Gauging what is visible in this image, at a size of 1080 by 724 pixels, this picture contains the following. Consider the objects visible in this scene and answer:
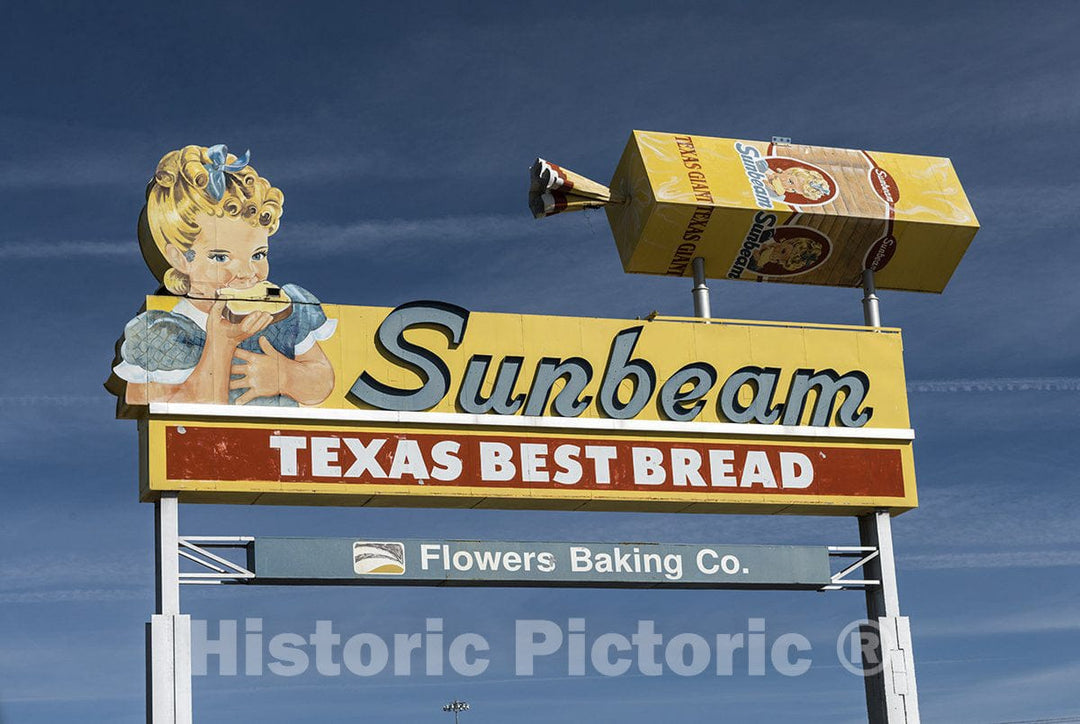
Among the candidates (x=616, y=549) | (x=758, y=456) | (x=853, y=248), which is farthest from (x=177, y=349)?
(x=853, y=248)

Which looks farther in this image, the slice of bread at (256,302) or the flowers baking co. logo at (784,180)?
the flowers baking co. logo at (784,180)

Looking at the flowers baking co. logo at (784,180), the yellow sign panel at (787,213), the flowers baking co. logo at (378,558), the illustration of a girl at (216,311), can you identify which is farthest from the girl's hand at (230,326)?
the flowers baking co. logo at (784,180)

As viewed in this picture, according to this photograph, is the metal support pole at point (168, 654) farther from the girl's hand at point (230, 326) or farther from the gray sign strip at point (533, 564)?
the girl's hand at point (230, 326)

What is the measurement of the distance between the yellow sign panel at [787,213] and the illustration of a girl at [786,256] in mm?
16

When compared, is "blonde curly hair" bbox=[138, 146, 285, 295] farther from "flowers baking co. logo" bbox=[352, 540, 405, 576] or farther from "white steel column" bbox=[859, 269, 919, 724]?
"white steel column" bbox=[859, 269, 919, 724]

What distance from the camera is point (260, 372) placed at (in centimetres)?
2548

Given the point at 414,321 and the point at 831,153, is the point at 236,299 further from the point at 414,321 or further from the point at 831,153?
the point at 831,153

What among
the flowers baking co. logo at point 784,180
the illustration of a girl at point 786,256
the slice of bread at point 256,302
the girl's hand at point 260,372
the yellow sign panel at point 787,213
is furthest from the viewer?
the illustration of a girl at point 786,256

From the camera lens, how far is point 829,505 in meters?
28.0

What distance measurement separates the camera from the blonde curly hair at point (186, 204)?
83.7ft

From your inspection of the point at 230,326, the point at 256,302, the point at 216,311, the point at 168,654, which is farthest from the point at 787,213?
the point at 168,654

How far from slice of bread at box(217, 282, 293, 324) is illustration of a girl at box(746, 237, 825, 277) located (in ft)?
25.8

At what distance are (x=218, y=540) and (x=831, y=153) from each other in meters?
12.2

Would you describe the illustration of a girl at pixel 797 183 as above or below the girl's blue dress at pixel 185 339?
above
